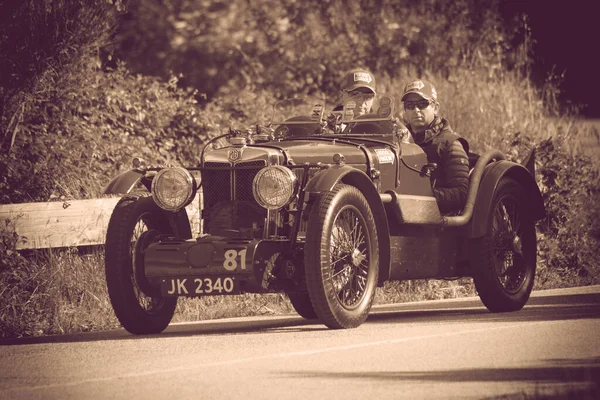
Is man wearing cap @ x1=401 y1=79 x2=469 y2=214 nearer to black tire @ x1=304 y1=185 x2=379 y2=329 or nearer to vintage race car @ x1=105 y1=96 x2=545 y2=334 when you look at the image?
vintage race car @ x1=105 y1=96 x2=545 y2=334

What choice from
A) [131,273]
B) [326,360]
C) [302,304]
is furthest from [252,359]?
[302,304]

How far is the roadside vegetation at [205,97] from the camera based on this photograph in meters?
12.2

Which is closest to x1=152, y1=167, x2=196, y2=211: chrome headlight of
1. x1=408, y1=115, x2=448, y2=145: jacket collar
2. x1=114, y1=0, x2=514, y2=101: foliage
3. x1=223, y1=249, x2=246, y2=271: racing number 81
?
x1=223, y1=249, x2=246, y2=271: racing number 81

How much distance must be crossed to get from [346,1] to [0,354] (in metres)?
14.8

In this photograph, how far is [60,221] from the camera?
39.7 ft

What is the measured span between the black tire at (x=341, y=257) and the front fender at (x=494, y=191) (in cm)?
138

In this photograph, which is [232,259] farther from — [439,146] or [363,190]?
[439,146]

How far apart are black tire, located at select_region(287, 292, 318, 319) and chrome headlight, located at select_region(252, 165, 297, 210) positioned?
1.72 m

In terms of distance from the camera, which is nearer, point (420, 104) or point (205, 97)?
point (420, 104)

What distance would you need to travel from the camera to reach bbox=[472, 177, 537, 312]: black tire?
11.4 metres

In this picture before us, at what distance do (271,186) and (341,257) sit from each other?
29.5 inches

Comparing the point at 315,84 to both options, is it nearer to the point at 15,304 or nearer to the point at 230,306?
the point at 230,306

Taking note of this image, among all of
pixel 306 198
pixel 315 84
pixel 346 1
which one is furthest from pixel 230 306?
pixel 346 1

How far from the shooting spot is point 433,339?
30.8ft
